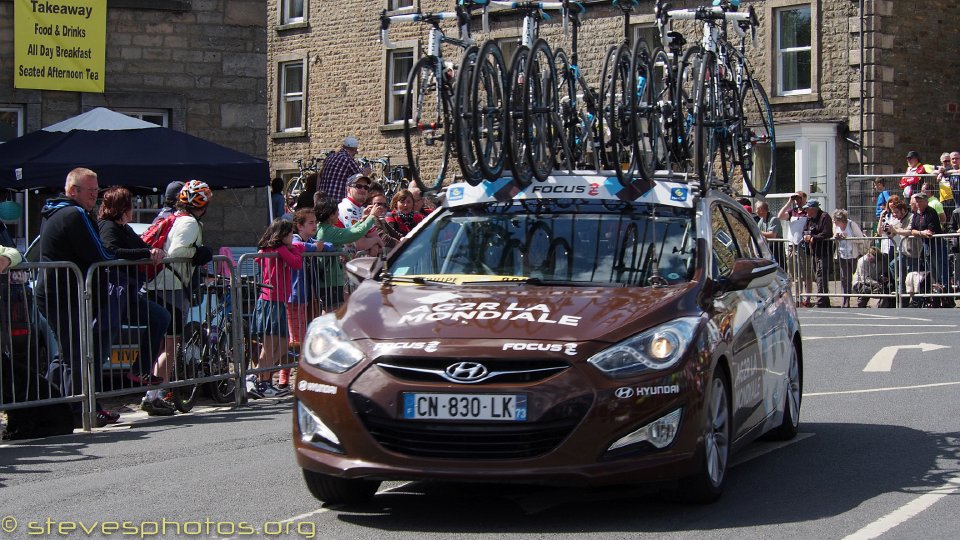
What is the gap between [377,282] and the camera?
27.4 feet

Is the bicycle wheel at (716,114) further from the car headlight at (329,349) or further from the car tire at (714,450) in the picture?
the car headlight at (329,349)

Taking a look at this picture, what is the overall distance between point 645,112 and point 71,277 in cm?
431

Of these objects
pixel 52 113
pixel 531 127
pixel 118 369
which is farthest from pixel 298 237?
pixel 52 113

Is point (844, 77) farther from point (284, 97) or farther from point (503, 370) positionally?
point (503, 370)

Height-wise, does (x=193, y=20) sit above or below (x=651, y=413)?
above

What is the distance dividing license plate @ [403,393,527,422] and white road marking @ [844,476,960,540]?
1.57 m

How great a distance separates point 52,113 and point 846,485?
639 inches

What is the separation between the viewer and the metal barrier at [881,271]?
24.3m

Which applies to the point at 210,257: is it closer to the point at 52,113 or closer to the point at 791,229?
the point at 52,113

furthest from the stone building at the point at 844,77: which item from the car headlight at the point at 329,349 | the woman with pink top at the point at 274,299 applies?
the car headlight at the point at 329,349

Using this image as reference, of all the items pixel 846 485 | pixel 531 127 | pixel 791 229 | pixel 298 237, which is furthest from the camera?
pixel 791 229

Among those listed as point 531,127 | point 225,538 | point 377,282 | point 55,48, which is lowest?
point 225,538

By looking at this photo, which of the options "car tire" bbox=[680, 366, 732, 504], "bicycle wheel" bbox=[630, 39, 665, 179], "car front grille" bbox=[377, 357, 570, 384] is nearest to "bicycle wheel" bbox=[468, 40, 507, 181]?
"bicycle wheel" bbox=[630, 39, 665, 179]

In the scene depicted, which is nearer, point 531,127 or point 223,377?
point 531,127
